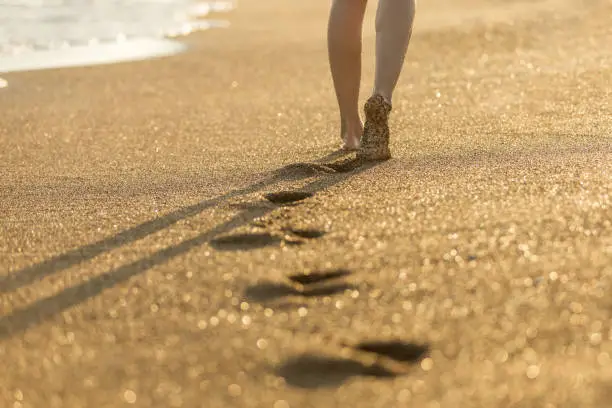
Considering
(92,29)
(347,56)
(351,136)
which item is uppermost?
(347,56)

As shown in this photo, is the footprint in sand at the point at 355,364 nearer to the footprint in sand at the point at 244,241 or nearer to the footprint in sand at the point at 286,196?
the footprint in sand at the point at 244,241

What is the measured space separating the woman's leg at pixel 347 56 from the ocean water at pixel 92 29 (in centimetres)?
257

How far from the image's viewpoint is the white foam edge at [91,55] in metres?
5.08

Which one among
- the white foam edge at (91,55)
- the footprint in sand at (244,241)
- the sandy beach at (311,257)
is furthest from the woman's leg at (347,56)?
the white foam edge at (91,55)

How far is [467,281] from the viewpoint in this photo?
5.16 feet

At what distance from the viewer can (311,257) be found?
1.73 metres

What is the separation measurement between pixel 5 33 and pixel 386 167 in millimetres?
4700

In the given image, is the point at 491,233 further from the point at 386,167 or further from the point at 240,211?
the point at 386,167

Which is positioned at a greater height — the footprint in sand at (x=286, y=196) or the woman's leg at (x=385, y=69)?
the woman's leg at (x=385, y=69)

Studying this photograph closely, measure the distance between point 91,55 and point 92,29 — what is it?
1384 millimetres

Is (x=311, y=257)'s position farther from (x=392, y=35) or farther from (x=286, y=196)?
(x=392, y=35)

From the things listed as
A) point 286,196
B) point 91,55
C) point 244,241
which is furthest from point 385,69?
point 91,55

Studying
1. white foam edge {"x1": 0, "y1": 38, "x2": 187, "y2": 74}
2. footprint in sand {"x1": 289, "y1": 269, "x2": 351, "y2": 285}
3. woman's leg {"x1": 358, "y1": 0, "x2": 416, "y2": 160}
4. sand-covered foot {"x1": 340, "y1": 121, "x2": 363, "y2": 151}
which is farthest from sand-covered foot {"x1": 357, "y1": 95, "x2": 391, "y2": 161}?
white foam edge {"x1": 0, "y1": 38, "x2": 187, "y2": 74}

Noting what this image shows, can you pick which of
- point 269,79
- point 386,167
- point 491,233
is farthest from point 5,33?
point 491,233
